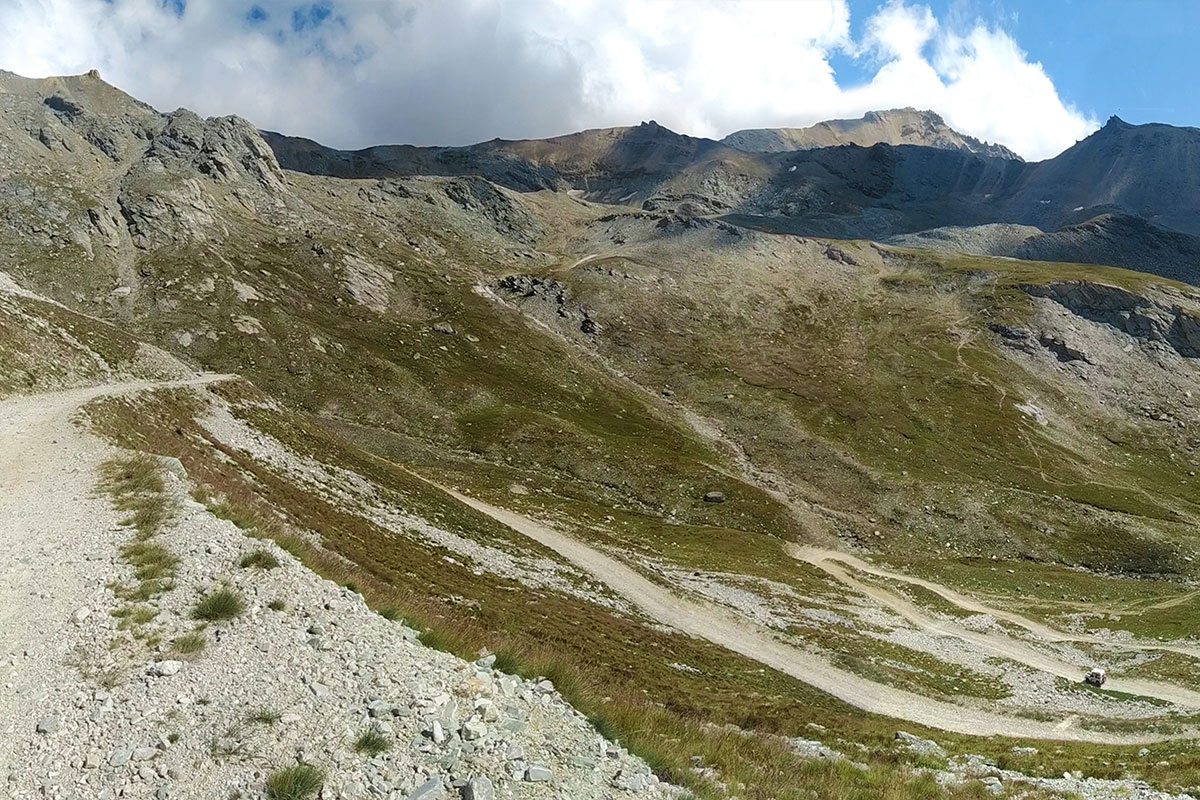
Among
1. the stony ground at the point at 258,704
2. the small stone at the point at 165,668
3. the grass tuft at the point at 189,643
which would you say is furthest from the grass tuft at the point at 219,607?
the small stone at the point at 165,668

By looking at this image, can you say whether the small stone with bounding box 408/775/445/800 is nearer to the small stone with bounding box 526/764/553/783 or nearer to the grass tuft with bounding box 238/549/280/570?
the small stone with bounding box 526/764/553/783

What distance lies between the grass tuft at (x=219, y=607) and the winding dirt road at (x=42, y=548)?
2.25m

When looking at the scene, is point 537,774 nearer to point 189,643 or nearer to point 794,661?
point 189,643

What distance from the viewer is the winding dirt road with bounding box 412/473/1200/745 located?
34562 mm

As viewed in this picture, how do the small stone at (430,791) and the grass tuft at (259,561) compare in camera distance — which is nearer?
the small stone at (430,791)

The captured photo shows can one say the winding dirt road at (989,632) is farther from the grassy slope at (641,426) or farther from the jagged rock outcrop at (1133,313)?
the jagged rock outcrop at (1133,313)

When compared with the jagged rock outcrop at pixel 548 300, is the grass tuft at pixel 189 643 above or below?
below

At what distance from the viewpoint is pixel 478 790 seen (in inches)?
364

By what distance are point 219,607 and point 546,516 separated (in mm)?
57507

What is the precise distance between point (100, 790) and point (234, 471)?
30294mm

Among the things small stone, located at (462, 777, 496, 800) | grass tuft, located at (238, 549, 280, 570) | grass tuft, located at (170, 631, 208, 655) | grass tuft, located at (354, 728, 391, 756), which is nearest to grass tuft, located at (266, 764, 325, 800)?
grass tuft, located at (354, 728, 391, 756)

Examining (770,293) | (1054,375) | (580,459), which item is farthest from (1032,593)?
(770,293)

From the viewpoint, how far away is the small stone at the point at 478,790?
920cm

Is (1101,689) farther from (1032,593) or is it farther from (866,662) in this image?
(1032,593)
